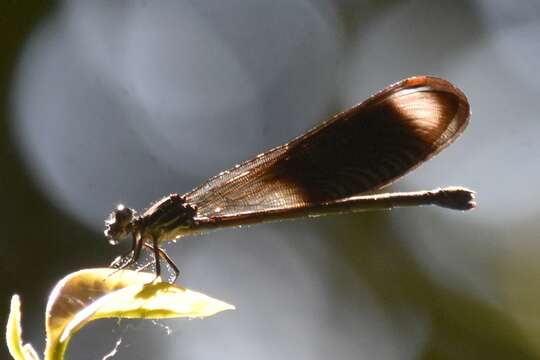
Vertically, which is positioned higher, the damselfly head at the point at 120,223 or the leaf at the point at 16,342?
the damselfly head at the point at 120,223

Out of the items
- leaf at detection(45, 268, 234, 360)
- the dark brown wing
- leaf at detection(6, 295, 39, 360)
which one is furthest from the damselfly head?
leaf at detection(6, 295, 39, 360)

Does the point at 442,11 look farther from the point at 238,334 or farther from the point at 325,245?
the point at 238,334

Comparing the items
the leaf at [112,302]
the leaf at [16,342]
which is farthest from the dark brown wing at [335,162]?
the leaf at [16,342]

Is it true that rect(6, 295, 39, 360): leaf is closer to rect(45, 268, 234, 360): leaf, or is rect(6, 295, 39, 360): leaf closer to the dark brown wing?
rect(45, 268, 234, 360): leaf

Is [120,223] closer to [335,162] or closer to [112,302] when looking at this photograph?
[335,162]

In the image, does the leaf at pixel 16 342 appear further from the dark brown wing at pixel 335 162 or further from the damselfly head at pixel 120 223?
the dark brown wing at pixel 335 162
